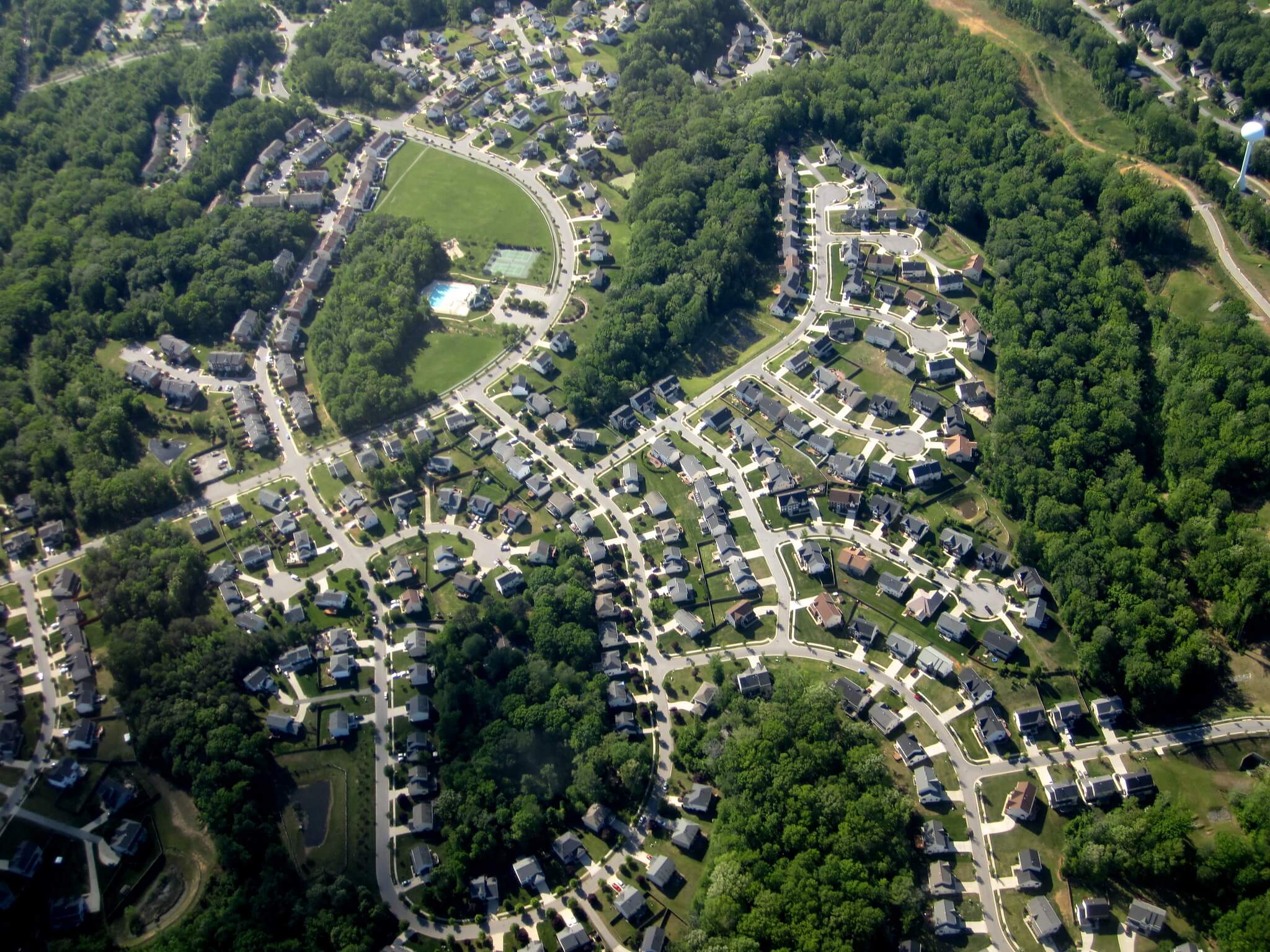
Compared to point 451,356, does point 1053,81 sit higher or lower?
higher

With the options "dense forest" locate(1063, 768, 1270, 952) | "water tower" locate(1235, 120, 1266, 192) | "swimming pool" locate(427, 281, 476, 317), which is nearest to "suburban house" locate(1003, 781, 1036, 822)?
"dense forest" locate(1063, 768, 1270, 952)

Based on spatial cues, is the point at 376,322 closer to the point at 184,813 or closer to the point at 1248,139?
the point at 184,813

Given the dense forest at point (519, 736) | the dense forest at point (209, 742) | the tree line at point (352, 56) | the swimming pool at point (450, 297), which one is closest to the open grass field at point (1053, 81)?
the swimming pool at point (450, 297)

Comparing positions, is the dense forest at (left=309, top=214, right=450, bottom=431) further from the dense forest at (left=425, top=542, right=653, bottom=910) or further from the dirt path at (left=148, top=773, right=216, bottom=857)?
the dirt path at (left=148, top=773, right=216, bottom=857)

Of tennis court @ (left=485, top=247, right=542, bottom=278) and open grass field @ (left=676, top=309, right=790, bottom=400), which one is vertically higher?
open grass field @ (left=676, top=309, right=790, bottom=400)

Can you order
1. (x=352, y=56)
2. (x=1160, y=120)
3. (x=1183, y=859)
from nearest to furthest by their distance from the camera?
(x=1183, y=859) → (x=1160, y=120) → (x=352, y=56)

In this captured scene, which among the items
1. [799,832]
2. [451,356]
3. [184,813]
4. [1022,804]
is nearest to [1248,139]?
[1022,804]
